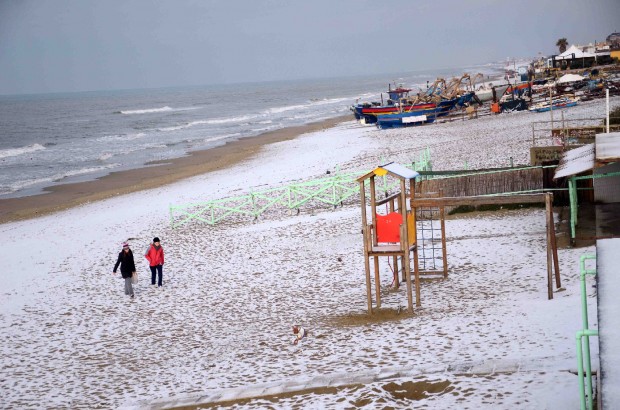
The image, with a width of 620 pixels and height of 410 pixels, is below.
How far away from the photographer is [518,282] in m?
13.6

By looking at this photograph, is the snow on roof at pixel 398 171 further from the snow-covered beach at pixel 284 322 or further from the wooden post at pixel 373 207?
the snow-covered beach at pixel 284 322

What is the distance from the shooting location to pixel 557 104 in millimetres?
45625

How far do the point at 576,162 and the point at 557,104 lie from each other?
32934 mm

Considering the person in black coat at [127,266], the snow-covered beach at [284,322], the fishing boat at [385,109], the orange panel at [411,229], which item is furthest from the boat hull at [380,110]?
the orange panel at [411,229]

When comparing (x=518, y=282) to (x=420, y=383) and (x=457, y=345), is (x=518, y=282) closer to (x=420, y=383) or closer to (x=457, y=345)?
(x=457, y=345)

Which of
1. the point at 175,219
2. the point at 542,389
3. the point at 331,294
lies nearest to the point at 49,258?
the point at 175,219

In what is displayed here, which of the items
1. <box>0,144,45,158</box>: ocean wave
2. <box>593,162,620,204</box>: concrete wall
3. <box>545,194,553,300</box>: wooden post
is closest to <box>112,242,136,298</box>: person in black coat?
<box>545,194,553,300</box>: wooden post

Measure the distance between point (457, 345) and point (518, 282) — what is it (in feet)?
11.6

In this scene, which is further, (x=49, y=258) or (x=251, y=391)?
(x=49, y=258)

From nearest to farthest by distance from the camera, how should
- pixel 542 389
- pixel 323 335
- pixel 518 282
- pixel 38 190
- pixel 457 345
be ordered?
pixel 542 389 → pixel 457 345 → pixel 323 335 → pixel 518 282 → pixel 38 190

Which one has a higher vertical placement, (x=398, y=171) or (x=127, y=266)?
(x=398, y=171)

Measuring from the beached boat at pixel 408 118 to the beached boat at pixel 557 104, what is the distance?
8.00 m

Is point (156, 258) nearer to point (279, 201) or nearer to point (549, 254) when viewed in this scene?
point (549, 254)

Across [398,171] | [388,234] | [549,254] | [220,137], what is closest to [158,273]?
[388,234]
